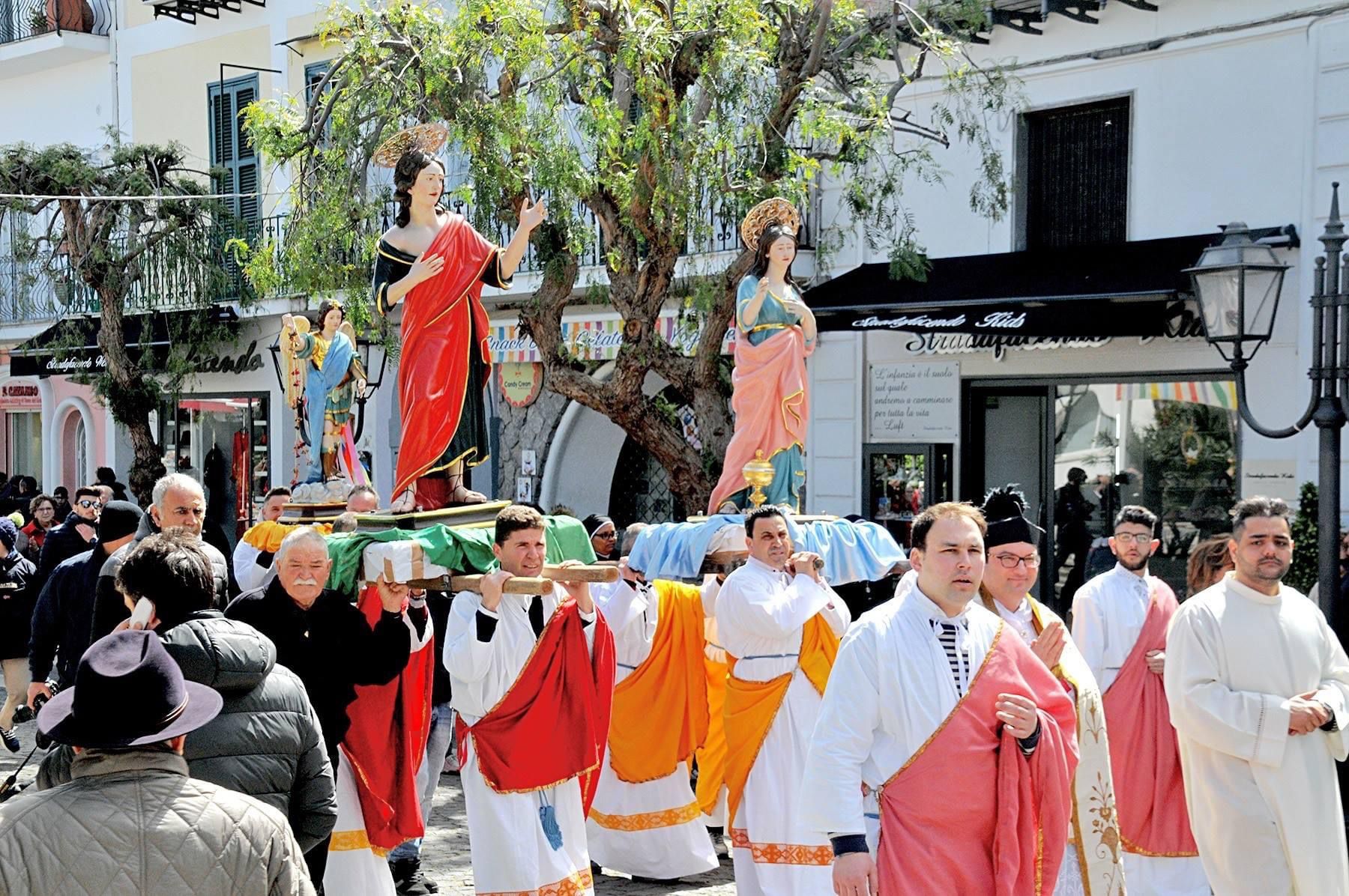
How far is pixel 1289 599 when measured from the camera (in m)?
6.33

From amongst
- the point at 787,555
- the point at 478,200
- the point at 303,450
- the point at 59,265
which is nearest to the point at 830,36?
the point at 478,200

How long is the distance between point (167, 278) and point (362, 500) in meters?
13.8

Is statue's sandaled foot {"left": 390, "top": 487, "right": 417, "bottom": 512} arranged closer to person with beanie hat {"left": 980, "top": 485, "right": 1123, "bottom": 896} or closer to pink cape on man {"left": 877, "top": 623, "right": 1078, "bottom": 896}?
person with beanie hat {"left": 980, "top": 485, "right": 1123, "bottom": 896}

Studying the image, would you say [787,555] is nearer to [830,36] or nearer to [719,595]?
[719,595]

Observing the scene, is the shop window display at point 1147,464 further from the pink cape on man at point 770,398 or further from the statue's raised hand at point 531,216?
the statue's raised hand at point 531,216

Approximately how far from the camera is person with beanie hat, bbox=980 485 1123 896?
5.37 m

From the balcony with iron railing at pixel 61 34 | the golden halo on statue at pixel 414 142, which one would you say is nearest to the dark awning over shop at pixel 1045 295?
the golden halo on statue at pixel 414 142

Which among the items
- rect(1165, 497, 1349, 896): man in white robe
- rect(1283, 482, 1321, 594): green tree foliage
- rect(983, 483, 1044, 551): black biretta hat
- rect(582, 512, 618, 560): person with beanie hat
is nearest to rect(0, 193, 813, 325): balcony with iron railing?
rect(1283, 482, 1321, 594): green tree foliage

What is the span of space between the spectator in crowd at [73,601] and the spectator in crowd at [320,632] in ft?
5.63

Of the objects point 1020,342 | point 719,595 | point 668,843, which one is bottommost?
point 668,843

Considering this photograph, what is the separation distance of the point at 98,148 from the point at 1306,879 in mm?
21648

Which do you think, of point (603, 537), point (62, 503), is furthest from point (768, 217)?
point (62, 503)

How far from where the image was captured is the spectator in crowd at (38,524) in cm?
1457

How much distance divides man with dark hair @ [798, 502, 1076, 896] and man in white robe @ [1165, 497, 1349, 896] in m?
1.70
